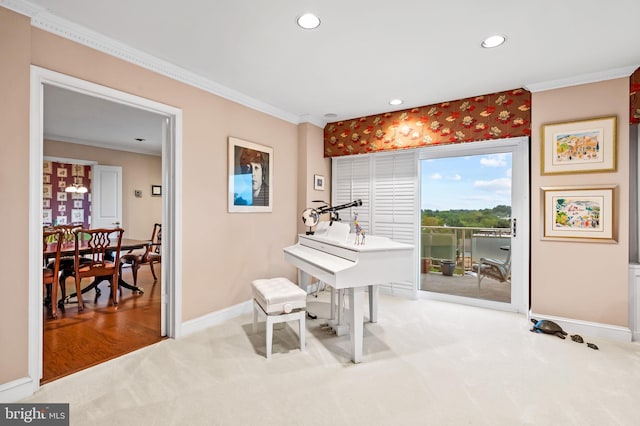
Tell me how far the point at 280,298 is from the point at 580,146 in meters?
3.17

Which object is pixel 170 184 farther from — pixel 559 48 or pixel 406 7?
pixel 559 48

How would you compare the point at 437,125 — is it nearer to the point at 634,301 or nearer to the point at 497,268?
the point at 497,268

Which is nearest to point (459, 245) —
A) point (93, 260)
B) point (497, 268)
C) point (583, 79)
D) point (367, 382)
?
point (497, 268)

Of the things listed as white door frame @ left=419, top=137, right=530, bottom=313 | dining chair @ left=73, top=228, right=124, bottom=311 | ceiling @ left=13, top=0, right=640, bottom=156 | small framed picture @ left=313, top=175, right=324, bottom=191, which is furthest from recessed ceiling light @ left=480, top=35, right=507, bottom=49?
dining chair @ left=73, top=228, right=124, bottom=311

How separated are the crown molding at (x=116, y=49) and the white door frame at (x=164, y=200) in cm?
29

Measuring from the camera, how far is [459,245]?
4.58m

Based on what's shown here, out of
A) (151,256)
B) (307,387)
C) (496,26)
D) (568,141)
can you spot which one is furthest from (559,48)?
(151,256)

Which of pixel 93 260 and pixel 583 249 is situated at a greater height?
pixel 583 249

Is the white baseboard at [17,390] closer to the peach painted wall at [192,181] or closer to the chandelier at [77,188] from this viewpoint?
the peach painted wall at [192,181]

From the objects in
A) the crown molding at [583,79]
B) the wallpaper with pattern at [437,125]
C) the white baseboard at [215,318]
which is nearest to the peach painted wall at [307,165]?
the wallpaper with pattern at [437,125]

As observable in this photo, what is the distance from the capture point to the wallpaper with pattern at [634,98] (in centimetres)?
282

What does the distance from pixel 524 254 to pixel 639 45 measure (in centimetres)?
209

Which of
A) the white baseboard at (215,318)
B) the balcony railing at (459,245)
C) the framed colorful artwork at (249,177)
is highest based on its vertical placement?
the framed colorful artwork at (249,177)

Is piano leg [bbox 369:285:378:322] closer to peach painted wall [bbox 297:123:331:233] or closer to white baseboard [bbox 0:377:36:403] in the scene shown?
peach painted wall [bbox 297:123:331:233]
